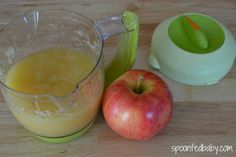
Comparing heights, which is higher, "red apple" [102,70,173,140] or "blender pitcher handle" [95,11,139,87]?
"blender pitcher handle" [95,11,139,87]

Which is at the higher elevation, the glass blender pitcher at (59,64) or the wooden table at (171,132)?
the glass blender pitcher at (59,64)

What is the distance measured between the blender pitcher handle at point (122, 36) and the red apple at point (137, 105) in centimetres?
5

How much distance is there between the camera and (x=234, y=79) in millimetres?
771

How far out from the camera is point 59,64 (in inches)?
27.2

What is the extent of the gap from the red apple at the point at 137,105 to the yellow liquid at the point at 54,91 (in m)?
0.03

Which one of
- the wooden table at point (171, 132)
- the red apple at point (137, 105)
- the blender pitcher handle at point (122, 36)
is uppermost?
the blender pitcher handle at point (122, 36)

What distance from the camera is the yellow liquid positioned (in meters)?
0.62

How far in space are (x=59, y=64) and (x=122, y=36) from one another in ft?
0.39

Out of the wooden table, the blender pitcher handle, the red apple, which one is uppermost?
the blender pitcher handle

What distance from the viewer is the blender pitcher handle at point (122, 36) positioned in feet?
2.20

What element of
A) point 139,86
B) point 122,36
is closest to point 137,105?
point 139,86

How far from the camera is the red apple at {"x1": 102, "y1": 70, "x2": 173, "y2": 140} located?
0.62m

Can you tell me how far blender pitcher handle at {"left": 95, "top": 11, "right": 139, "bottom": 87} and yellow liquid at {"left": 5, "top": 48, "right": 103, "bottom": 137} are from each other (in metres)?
0.05

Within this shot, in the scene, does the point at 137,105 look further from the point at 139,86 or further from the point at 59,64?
the point at 59,64
